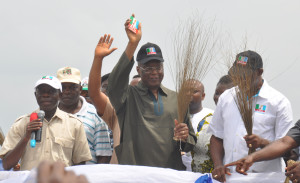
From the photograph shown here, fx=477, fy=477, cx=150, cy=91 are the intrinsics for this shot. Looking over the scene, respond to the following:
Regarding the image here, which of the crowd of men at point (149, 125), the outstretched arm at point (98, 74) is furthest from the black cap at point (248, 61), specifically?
the outstretched arm at point (98, 74)

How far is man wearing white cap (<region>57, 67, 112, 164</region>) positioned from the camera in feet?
17.0

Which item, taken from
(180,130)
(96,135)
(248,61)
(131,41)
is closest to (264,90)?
(248,61)

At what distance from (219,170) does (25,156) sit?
1859 millimetres

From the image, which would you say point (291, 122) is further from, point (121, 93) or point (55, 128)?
point (55, 128)

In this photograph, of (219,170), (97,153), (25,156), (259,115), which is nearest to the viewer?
(219,170)

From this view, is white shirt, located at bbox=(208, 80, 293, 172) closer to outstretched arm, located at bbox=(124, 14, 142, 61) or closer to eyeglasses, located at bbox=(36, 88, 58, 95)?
outstretched arm, located at bbox=(124, 14, 142, 61)

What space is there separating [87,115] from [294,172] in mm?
2645

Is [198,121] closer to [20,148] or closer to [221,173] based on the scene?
[221,173]

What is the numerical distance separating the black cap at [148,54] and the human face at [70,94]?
4.36ft

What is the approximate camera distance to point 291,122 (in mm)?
4168

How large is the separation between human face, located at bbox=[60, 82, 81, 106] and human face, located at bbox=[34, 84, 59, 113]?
0.80 metres

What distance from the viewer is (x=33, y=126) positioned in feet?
14.3

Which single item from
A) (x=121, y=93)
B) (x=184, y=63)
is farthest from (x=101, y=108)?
(x=184, y=63)

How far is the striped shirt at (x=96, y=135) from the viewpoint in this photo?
17.0ft
